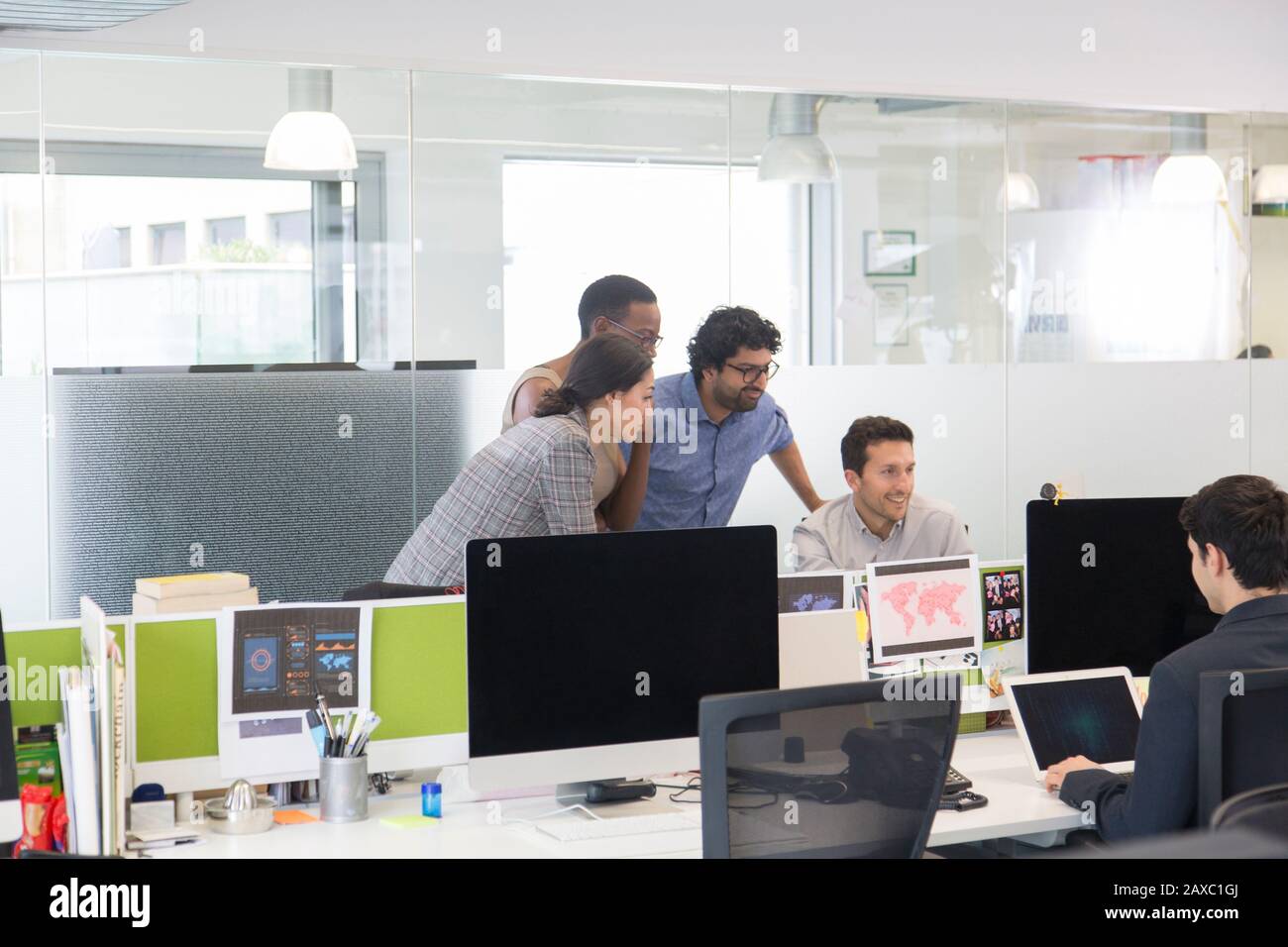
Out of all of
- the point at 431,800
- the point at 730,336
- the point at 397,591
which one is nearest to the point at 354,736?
the point at 431,800

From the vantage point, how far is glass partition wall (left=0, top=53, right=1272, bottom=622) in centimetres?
379

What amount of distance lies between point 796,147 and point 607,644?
8.74 feet

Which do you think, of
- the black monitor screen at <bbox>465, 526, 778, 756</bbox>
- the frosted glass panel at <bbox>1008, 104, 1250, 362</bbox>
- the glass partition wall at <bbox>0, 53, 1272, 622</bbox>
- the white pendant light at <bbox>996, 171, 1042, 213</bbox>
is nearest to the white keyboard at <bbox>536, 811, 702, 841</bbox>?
the black monitor screen at <bbox>465, 526, 778, 756</bbox>

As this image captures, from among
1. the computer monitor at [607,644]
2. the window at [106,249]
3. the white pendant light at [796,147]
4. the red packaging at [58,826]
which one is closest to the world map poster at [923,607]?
the computer monitor at [607,644]

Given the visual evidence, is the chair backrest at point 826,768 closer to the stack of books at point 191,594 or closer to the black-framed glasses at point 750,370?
the stack of books at point 191,594

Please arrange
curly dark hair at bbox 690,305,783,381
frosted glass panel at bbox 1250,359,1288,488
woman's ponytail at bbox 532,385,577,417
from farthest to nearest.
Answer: frosted glass panel at bbox 1250,359,1288,488 → curly dark hair at bbox 690,305,783,381 → woman's ponytail at bbox 532,385,577,417

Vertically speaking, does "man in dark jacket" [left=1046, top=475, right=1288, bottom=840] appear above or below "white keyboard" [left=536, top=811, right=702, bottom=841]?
above

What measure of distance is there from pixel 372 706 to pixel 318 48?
2.39 meters

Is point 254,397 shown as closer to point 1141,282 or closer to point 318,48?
point 318,48

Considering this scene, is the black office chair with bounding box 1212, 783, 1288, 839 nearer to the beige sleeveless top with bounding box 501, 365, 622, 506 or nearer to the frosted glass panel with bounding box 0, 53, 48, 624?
the beige sleeveless top with bounding box 501, 365, 622, 506

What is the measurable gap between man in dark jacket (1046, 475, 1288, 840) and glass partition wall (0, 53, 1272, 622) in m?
2.15

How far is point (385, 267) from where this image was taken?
408 cm

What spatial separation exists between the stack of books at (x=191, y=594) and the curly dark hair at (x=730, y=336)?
1.60 metres

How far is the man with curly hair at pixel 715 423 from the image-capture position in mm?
3734
